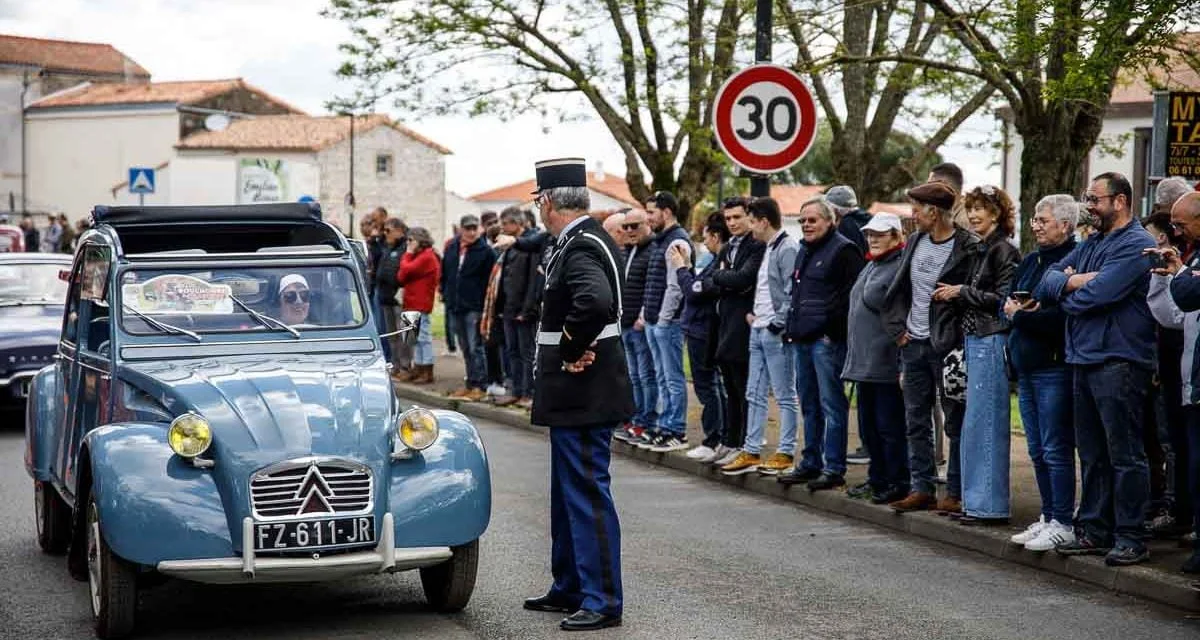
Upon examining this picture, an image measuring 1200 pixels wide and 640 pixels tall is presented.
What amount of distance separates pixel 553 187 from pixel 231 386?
5.80ft

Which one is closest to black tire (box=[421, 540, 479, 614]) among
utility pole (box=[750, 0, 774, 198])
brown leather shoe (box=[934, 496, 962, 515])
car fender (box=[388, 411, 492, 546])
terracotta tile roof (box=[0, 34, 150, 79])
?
car fender (box=[388, 411, 492, 546])

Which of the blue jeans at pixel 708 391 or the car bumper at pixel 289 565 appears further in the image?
the blue jeans at pixel 708 391

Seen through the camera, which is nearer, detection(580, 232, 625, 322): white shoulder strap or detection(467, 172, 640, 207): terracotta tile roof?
detection(580, 232, 625, 322): white shoulder strap

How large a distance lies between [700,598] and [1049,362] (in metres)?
2.61

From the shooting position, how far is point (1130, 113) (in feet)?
139

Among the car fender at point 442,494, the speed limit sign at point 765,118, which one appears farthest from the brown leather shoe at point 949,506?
the car fender at point 442,494

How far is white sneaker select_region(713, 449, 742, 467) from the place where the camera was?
41.0 ft

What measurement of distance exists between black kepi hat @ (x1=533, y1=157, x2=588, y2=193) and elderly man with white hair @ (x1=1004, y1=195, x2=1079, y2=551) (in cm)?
296

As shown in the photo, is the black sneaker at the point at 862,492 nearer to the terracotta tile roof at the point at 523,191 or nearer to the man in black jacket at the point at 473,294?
the man in black jacket at the point at 473,294

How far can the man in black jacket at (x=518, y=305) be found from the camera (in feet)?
54.4

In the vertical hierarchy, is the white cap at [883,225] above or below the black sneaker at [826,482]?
above

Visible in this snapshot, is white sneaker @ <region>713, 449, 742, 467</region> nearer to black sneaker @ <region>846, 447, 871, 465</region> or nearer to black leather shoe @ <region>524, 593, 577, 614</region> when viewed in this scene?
black sneaker @ <region>846, 447, 871, 465</region>

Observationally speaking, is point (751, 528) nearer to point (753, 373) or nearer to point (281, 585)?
point (753, 373)

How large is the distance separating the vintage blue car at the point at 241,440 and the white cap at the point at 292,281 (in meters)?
0.01
